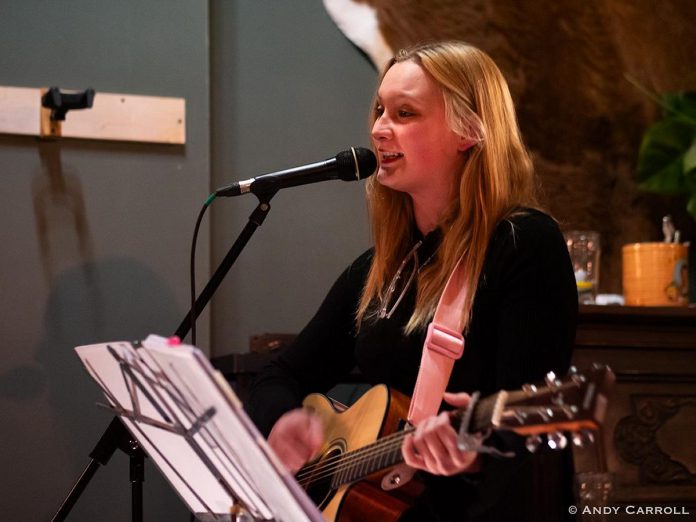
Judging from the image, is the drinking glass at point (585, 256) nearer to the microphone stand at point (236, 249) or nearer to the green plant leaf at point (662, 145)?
the green plant leaf at point (662, 145)

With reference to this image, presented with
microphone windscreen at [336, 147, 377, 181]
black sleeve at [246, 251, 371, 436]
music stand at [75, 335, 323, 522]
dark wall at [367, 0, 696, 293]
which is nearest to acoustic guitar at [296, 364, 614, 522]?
black sleeve at [246, 251, 371, 436]

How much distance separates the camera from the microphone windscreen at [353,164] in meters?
2.03

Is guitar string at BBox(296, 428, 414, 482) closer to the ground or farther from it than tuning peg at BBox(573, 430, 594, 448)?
closer to the ground

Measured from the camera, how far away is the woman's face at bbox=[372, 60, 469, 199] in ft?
6.80

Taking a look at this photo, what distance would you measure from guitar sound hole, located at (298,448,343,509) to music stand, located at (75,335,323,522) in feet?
0.88

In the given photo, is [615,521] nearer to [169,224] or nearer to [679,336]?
[679,336]

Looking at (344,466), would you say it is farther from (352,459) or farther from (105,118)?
(105,118)

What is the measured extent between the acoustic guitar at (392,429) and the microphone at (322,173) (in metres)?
0.50

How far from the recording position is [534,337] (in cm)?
179

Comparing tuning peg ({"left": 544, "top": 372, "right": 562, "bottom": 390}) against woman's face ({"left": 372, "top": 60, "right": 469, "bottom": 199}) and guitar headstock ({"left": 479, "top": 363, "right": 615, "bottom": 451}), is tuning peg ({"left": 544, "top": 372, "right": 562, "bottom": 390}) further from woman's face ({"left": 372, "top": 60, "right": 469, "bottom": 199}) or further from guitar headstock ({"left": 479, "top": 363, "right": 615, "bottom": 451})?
woman's face ({"left": 372, "top": 60, "right": 469, "bottom": 199})

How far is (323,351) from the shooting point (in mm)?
2406

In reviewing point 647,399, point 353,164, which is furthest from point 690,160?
point 353,164

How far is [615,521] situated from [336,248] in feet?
4.47

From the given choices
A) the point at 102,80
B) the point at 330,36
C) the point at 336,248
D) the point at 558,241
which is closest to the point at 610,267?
the point at 336,248
